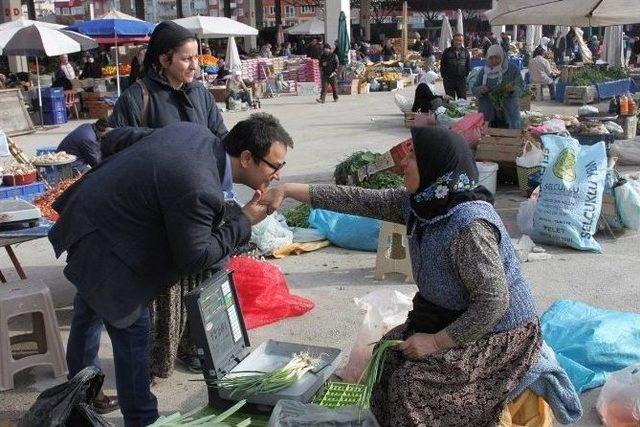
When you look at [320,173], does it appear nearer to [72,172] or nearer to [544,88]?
[72,172]

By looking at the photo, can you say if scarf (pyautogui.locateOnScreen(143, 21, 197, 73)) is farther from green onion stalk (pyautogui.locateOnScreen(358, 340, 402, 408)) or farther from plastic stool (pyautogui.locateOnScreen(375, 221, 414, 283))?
plastic stool (pyautogui.locateOnScreen(375, 221, 414, 283))

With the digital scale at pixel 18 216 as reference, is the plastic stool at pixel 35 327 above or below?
below

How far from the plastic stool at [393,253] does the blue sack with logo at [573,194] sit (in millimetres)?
1447

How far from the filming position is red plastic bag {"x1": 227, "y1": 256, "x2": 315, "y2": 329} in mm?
4898

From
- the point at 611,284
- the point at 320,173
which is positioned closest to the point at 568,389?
the point at 611,284

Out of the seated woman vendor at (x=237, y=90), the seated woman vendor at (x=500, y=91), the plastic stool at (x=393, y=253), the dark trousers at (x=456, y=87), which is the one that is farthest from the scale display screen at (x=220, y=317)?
the seated woman vendor at (x=237, y=90)

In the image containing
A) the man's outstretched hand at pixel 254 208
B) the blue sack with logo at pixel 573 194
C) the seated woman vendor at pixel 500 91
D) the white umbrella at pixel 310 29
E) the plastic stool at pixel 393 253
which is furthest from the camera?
the white umbrella at pixel 310 29

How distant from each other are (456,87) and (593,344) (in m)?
11.7

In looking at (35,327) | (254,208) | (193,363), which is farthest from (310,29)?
(254,208)

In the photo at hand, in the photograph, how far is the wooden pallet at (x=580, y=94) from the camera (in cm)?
1598

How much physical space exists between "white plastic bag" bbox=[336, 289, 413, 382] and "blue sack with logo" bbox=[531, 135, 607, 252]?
2668mm

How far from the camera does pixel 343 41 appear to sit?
22281 millimetres

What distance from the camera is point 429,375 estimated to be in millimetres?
2693

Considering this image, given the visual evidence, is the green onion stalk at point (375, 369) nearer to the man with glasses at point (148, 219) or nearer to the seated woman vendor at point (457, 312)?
the seated woman vendor at point (457, 312)
